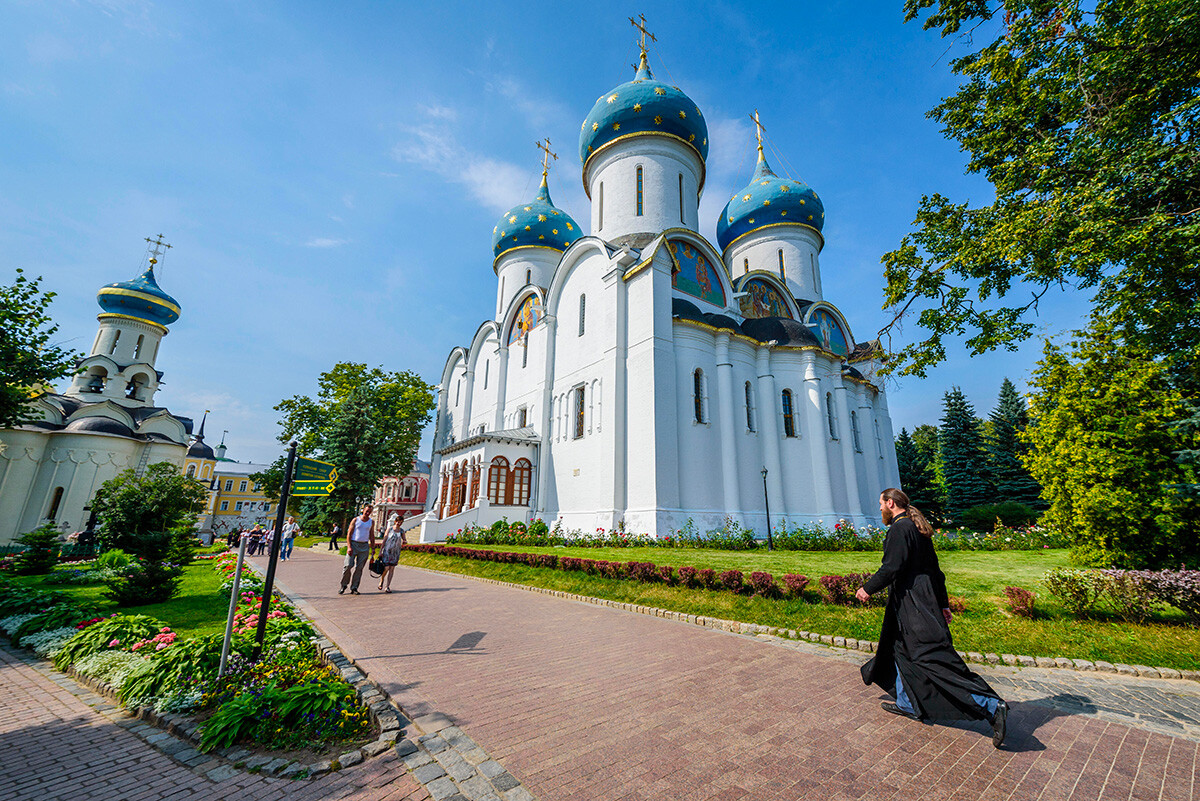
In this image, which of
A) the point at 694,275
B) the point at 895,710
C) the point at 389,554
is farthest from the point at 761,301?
the point at 895,710

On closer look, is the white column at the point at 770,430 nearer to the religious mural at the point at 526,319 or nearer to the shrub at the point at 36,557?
the religious mural at the point at 526,319

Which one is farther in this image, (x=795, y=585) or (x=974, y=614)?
(x=795, y=585)

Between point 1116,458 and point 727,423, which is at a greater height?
point 727,423

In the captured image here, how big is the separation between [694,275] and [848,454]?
31.9ft

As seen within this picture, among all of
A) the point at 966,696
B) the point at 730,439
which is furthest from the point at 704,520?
the point at 966,696

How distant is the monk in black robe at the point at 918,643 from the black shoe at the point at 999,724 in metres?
0.01

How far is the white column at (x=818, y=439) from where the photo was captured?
1801cm

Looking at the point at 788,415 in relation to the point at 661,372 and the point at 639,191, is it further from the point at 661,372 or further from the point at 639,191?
the point at 639,191

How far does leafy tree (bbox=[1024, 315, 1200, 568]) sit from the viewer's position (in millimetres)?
6727

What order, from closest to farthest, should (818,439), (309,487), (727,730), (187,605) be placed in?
(727,730), (309,487), (187,605), (818,439)

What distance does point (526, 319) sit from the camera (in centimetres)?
2519

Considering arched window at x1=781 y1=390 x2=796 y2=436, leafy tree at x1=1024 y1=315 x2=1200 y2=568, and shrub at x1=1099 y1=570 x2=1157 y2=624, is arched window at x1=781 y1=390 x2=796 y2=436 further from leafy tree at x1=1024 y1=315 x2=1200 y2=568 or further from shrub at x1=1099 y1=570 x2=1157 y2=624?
shrub at x1=1099 y1=570 x2=1157 y2=624

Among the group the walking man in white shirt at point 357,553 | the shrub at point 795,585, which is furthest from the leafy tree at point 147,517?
the shrub at point 795,585

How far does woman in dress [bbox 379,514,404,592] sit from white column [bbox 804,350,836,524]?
48.0ft
